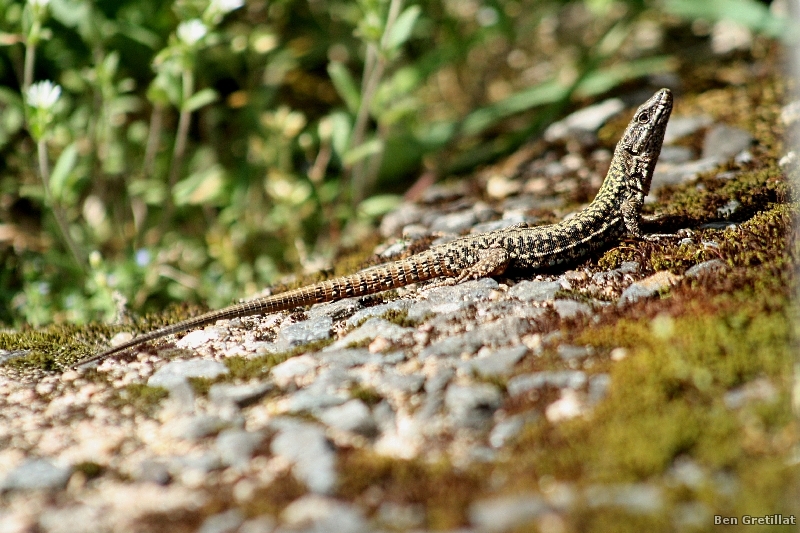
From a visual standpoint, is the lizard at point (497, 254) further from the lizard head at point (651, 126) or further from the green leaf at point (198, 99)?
the green leaf at point (198, 99)

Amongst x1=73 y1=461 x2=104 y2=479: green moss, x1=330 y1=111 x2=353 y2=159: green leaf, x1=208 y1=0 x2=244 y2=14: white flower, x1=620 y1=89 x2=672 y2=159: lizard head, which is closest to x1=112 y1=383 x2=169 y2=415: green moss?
x1=73 y1=461 x2=104 y2=479: green moss

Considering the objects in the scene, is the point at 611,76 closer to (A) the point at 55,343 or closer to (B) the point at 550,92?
(B) the point at 550,92

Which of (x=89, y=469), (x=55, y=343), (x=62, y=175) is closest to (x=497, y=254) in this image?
(x=89, y=469)

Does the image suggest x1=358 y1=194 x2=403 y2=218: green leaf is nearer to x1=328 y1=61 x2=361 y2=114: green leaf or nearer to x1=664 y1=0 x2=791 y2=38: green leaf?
x1=328 y1=61 x2=361 y2=114: green leaf

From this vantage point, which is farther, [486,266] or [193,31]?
[193,31]

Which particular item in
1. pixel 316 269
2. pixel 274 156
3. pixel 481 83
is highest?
Result: pixel 481 83

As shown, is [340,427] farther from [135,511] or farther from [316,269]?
[316,269]

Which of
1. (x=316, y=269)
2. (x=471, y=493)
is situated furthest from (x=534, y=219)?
(x=471, y=493)
